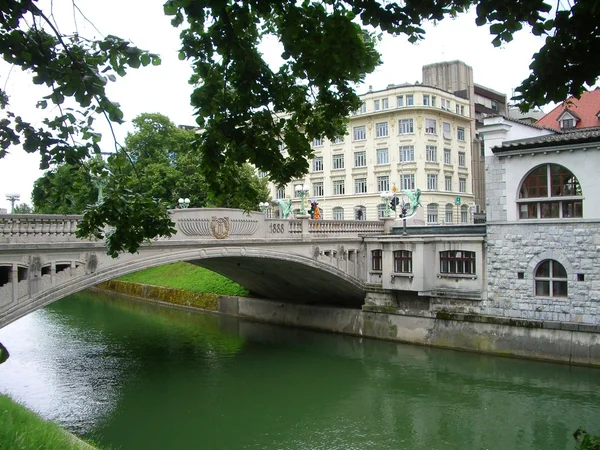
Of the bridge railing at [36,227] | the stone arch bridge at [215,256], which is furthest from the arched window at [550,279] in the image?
the bridge railing at [36,227]

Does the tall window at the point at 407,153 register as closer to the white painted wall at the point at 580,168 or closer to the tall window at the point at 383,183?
the tall window at the point at 383,183

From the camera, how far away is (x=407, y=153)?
4341cm

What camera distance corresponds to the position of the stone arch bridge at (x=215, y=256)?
13.6 metres

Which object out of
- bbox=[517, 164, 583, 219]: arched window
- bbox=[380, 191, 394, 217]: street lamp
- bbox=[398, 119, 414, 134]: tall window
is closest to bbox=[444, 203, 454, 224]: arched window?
bbox=[398, 119, 414, 134]: tall window

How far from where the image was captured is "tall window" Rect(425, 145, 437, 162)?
4319cm

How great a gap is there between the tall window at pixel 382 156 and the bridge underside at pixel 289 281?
1878 cm

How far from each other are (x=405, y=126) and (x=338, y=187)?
7087mm

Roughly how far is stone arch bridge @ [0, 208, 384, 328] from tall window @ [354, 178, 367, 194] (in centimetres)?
1810

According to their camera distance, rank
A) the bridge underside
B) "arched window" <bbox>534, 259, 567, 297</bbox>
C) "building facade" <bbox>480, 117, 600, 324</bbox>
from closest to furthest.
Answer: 1. "building facade" <bbox>480, 117, 600, 324</bbox>
2. "arched window" <bbox>534, 259, 567, 297</bbox>
3. the bridge underside

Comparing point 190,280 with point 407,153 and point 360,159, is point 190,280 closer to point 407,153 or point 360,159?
point 360,159

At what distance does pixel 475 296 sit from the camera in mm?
21156

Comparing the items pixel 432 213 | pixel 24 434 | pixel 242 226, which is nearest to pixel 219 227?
pixel 242 226

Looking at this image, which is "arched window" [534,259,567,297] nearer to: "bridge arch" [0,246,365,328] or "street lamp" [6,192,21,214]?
Result: "bridge arch" [0,246,365,328]

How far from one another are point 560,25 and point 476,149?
46.1 m
